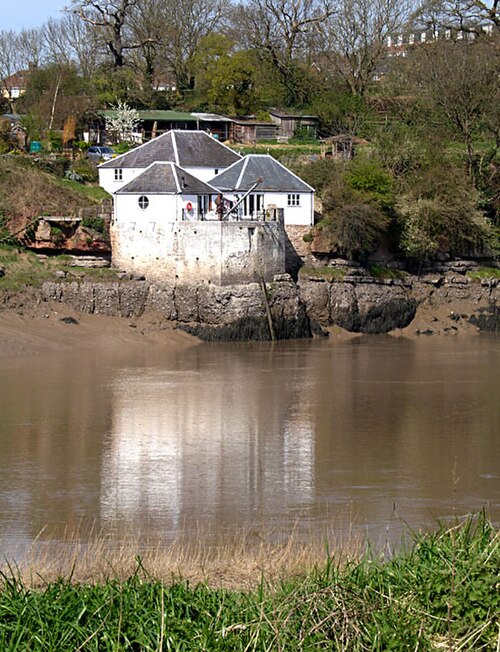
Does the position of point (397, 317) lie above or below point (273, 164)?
below

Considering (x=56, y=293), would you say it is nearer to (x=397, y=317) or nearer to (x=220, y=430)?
(x=397, y=317)

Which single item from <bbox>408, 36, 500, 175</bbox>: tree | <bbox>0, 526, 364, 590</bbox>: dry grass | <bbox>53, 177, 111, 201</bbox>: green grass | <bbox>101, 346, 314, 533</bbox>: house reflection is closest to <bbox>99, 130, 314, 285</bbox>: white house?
<bbox>53, 177, 111, 201</bbox>: green grass

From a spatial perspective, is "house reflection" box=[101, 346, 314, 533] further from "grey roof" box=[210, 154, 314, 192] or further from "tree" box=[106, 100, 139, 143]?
"tree" box=[106, 100, 139, 143]

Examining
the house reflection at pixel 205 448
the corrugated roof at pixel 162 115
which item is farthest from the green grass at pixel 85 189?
the house reflection at pixel 205 448

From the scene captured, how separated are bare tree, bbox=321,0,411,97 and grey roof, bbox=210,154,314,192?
1708 centimetres

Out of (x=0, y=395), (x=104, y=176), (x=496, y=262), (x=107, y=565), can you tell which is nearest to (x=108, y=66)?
(x=104, y=176)

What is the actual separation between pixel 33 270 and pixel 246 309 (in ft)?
18.3

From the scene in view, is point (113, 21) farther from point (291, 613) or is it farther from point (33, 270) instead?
point (291, 613)

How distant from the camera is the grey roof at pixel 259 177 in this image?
3158cm

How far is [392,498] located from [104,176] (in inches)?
840

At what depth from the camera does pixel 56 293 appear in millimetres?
28734

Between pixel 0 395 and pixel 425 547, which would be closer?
pixel 425 547

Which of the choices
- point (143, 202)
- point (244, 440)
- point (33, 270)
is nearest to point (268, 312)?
point (143, 202)

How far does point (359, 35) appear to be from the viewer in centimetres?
4903
